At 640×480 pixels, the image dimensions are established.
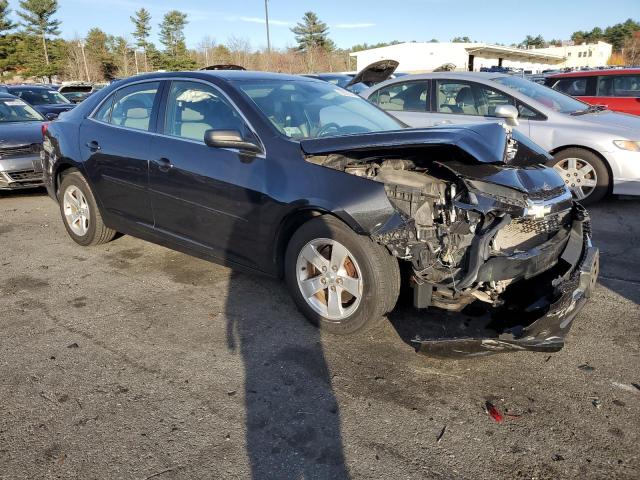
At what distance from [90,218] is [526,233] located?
13.1 feet

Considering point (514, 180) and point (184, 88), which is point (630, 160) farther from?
point (184, 88)

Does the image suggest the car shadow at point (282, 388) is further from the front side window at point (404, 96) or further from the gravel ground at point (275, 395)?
the front side window at point (404, 96)

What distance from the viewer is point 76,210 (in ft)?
17.7

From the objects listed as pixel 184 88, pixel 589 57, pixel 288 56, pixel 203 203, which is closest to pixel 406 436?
pixel 203 203

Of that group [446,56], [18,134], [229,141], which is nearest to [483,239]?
[229,141]

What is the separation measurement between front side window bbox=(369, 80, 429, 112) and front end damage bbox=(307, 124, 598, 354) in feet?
14.2

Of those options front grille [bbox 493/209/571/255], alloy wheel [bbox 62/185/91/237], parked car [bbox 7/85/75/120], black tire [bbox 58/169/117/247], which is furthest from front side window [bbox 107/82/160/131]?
parked car [bbox 7/85/75/120]

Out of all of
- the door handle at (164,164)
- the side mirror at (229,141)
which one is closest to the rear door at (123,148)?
the door handle at (164,164)

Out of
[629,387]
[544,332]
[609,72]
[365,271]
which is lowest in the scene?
[629,387]

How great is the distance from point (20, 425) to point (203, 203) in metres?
1.88

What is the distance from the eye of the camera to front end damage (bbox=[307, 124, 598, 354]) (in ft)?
9.78

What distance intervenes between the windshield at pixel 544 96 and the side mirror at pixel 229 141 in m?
4.78

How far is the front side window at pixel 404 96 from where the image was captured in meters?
7.54

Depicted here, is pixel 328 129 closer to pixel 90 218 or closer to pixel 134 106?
pixel 134 106
